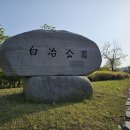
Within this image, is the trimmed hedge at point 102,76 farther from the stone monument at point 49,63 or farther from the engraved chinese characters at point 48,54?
the stone monument at point 49,63

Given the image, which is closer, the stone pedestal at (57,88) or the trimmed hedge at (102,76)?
the stone pedestal at (57,88)

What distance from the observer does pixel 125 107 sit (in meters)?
8.28

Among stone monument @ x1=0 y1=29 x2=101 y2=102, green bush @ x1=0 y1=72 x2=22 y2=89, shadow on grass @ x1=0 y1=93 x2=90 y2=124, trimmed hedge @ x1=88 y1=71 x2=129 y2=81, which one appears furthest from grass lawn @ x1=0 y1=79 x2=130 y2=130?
trimmed hedge @ x1=88 y1=71 x2=129 y2=81

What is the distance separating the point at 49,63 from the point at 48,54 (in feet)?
1.04

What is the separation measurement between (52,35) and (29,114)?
135 inches

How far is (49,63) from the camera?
876 cm

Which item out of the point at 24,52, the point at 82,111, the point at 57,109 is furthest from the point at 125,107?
the point at 24,52

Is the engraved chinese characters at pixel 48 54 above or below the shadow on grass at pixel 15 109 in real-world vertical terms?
above

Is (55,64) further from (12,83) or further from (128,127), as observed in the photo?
(12,83)

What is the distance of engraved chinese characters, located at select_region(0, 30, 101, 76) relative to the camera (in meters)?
8.25

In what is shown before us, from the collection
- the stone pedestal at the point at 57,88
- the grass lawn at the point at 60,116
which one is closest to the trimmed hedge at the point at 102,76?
the stone pedestal at the point at 57,88

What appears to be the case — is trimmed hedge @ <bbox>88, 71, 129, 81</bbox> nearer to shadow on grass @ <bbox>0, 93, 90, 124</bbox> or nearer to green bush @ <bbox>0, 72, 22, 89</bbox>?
green bush @ <bbox>0, 72, 22, 89</bbox>

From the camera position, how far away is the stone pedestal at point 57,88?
Result: 839cm

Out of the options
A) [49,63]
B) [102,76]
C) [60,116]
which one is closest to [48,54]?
[49,63]
